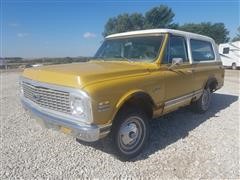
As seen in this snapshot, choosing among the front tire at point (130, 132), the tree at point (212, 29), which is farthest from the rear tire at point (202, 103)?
the tree at point (212, 29)

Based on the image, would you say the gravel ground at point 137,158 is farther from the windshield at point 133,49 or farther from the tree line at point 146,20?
the tree line at point 146,20

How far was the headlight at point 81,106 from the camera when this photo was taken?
3.21 m

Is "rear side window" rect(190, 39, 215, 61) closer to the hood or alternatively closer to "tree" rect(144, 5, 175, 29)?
the hood

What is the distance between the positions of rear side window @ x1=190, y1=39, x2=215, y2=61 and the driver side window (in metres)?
0.43

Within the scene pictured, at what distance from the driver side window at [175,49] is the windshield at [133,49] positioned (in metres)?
0.22

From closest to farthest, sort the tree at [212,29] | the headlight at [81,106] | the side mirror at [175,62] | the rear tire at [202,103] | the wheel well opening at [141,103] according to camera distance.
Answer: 1. the headlight at [81,106]
2. the wheel well opening at [141,103]
3. the side mirror at [175,62]
4. the rear tire at [202,103]
5. the tree at [212,29]

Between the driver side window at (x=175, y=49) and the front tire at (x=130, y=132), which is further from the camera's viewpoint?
the driver side window at (x=175, y=49)

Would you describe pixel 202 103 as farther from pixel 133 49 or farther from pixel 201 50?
pixel 133 49

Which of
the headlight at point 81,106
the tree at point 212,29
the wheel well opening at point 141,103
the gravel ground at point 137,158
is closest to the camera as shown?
the headlight at point 81,106

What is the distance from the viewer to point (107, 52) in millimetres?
5488

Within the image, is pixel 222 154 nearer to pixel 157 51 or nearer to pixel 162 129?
pixel 162 129

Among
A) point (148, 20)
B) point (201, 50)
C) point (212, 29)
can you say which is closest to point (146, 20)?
point (148, 20)

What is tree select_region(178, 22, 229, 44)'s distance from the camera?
6051cm

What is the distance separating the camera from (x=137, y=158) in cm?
416
